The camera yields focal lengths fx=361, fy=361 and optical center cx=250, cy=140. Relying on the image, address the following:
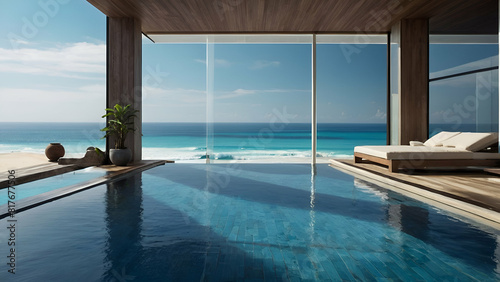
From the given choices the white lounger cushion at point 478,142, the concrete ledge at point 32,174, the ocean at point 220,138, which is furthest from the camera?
the ocean at point 220,138

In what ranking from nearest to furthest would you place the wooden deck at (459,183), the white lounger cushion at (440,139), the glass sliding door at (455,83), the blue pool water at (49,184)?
the wooden deck at (459,183) → the blue pool water at (49,184) → the white lounger cushion at (440,139) → the glass sliding door at (455,83)

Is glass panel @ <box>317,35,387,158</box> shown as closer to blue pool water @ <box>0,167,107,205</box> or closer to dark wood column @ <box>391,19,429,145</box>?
dark wood column @ <box>391,19,429,145</box>

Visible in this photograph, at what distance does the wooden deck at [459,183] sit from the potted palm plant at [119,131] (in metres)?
4.28

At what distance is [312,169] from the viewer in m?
6.98

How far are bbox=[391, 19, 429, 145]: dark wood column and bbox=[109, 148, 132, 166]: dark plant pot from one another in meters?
5.58

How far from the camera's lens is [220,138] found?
22.9 metres

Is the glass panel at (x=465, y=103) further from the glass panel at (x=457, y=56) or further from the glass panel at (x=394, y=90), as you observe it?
the glass panel at (x=394, y=90)

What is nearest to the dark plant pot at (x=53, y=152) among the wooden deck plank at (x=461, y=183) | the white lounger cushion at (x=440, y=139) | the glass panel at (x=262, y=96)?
the wooden deck plank at (x=461, y=183)

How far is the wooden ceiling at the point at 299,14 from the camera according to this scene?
638 cm

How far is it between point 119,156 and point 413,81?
6149mm

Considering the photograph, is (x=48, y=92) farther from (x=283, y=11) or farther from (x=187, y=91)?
(x=283, y=11)

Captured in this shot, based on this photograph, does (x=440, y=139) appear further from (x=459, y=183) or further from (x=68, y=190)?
(x=68, y=190)

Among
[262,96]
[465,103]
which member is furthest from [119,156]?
[262,96]

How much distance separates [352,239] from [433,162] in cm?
366
